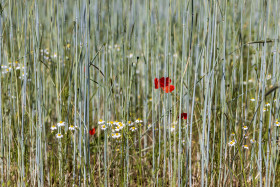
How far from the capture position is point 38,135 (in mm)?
1053

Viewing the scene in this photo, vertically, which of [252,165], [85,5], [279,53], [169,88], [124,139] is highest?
[85,5]

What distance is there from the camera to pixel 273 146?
108 cm

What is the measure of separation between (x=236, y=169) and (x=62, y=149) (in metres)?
0.72

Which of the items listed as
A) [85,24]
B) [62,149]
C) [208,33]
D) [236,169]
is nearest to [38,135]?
[62,149]

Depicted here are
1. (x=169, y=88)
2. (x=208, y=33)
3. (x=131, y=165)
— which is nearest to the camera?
(x=208, y=33)

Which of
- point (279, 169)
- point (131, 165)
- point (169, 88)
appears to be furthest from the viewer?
point (131, 165)

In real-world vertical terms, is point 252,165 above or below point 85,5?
below

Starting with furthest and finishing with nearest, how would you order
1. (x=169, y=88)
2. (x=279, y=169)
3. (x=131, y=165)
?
(x=131, y=165) → (x=279, y=169) → (x=169, y=88)

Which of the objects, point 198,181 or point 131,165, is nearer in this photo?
point 198,181

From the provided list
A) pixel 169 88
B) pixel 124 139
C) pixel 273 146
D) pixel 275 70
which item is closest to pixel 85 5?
pixel 169 88

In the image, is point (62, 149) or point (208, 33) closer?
point (208, 33)

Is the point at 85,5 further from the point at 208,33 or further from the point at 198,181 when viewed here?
the point at 198,181

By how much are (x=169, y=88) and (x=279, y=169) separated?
1.93 ft

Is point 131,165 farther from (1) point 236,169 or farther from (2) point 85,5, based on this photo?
(2) point 85,5
